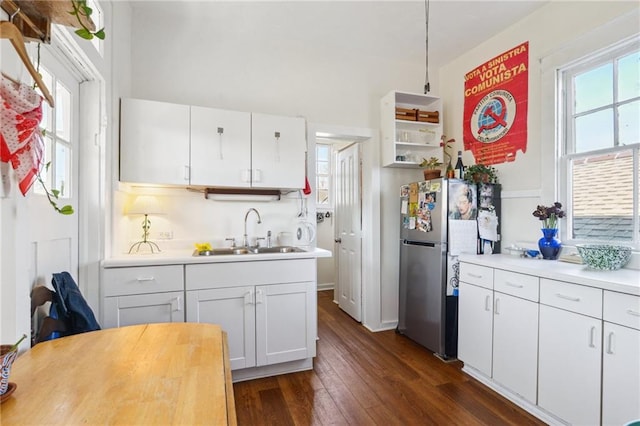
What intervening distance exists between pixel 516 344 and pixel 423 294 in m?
0.91

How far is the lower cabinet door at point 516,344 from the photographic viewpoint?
1.96 meters

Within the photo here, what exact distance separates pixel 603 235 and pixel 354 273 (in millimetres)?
2286

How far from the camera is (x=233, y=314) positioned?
2.30 meters

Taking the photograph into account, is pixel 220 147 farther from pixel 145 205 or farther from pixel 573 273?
pixel 573 273

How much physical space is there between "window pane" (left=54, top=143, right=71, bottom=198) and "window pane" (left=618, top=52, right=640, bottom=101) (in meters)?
3.58

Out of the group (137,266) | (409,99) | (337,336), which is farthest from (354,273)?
(137,266)

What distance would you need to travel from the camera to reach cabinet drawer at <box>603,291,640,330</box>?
147cm

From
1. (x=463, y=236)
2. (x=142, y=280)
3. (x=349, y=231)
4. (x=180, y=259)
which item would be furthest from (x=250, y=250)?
(x=463, y=236)

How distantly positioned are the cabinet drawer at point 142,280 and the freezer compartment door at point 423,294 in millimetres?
2108

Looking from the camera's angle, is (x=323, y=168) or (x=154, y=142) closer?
(x=154, y=142)

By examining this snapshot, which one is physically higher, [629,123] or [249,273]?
[629,123]

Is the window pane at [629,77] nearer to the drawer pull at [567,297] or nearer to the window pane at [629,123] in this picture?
the window pane at [629,123]

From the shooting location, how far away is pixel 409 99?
133 inches

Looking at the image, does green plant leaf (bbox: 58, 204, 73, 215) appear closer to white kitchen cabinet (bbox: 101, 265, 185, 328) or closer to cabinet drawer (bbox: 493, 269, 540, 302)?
white kitchen cabinet (bbox: 101, 265, 185, 328)
